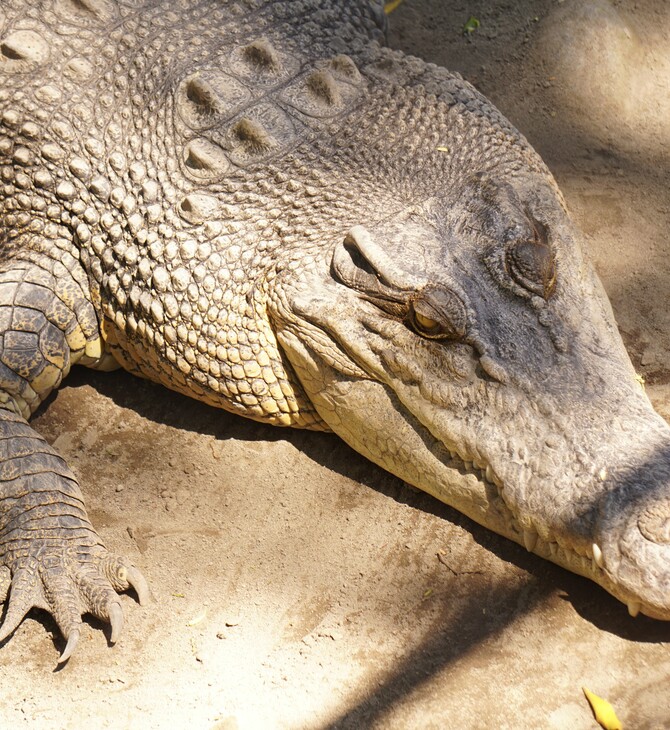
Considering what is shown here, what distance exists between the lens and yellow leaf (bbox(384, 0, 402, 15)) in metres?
4.98

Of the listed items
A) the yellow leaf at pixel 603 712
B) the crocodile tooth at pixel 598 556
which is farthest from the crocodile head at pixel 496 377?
the yellow leaf at pixel 603 712

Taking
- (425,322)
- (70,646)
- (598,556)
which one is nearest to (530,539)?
(598,556)

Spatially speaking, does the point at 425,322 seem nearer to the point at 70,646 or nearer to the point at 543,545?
the point at 543,545

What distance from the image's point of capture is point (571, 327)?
Result: 2.86m

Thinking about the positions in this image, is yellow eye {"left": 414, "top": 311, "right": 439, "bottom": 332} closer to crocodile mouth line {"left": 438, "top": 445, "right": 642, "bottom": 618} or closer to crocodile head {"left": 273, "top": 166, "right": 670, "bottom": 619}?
crocodile head {"left": 273, "top": 166, "right": 670, "bottom": 619}

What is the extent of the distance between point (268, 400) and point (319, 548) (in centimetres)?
58

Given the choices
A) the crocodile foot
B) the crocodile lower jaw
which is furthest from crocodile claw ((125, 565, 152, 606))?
the crocodile lower jaw

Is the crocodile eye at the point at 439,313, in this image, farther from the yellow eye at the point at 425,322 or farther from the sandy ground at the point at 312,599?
the sandy ground at the point at 312,599

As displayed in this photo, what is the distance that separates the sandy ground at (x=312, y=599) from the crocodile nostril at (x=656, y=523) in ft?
1.25

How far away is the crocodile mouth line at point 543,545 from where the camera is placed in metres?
2.46

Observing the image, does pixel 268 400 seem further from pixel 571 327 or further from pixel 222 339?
pixel 571 327

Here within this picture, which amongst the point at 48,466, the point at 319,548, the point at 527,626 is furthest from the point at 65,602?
the point at 527,626

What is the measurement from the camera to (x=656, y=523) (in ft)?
7.75

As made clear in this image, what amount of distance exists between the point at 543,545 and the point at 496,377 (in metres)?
0.54
